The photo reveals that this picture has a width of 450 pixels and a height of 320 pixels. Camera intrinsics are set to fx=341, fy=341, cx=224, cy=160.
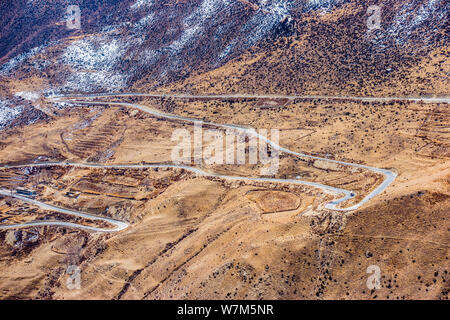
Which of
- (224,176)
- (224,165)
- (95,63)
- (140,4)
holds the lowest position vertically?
(224,176)

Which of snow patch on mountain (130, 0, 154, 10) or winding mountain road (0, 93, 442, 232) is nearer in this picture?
winding mountain road (0, 93, 442, 232)

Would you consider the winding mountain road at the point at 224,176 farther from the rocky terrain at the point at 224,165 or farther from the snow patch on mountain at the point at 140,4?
the snow patch on mountain at the point at 140,4

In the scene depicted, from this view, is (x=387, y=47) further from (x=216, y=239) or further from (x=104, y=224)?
(x=104, y=224)

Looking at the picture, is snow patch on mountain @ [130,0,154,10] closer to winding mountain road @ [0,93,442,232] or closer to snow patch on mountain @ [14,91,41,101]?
winding mountain road @ [0,93,442,232]

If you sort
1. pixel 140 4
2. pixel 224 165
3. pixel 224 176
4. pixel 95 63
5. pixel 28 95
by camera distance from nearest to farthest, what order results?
1. pixel 224 176
2. pixel 224 165
3. pixel 28 95
4. pixel 95 63
5. pixel 140 4

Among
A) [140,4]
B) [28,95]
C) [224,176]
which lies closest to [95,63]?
[28,95]

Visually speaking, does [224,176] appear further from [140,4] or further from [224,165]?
[140,4]

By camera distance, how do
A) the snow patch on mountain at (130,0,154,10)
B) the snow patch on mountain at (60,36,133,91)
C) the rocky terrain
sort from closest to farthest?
the rocky terrain
the snow patch on mountain at (60,36,133,91)
the snow patch on mountain at (130,0,154,10)

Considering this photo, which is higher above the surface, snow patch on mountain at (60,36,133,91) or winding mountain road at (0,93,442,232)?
snow patch on mountain at (60,36,133,91)

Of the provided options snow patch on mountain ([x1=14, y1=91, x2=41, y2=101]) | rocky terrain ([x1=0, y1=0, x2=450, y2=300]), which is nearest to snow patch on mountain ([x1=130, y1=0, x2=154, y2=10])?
rocky terrain ([x1=0, y1=0, x2=450, y2=300])
